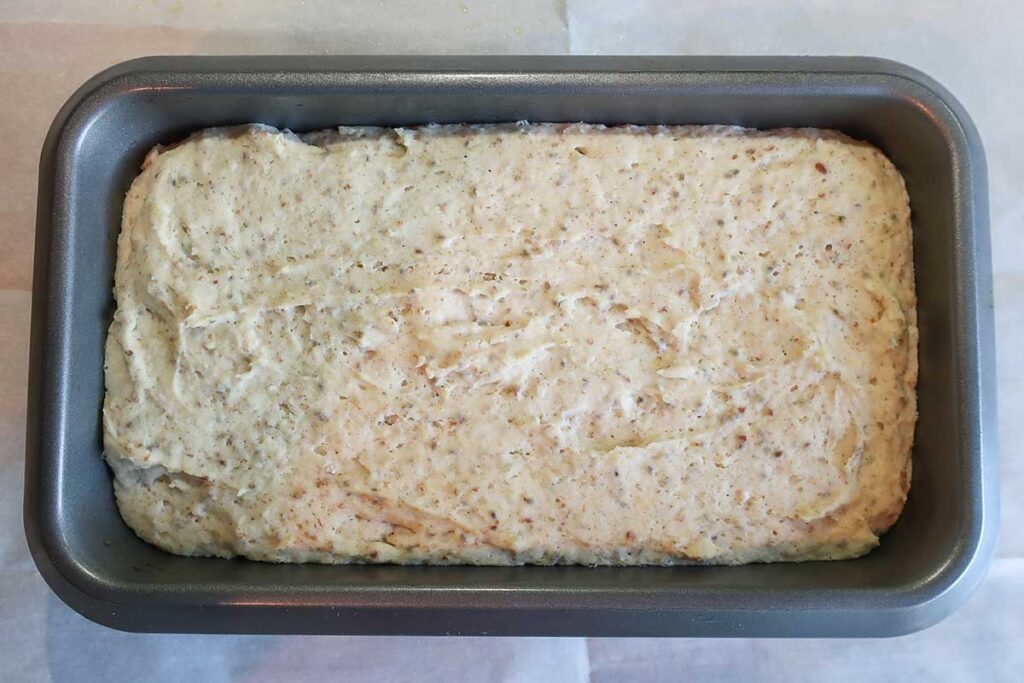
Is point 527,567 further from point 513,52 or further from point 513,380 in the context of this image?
point 513,52

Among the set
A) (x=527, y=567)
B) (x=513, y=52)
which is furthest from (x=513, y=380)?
(x=513, y=52)

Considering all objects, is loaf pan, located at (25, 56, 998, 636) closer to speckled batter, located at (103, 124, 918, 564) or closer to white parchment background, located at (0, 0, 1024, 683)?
speckled batter, located at (103, 124, 918, 564)

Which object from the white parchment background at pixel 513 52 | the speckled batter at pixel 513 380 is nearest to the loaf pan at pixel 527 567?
the speckled batter at pixel 513 380

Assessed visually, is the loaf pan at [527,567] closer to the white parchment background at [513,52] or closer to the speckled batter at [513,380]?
the speckled batter at [513,380]

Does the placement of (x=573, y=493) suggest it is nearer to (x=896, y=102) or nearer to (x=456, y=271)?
(x=456, y=271)

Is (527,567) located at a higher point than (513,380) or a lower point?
lower

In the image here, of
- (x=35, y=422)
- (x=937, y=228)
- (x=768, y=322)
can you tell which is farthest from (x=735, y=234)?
(x=35, y=422)

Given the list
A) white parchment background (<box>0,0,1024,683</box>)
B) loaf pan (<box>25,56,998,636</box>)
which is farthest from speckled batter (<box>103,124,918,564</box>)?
white parchment background (<box>0,0,1024,683</box>)
